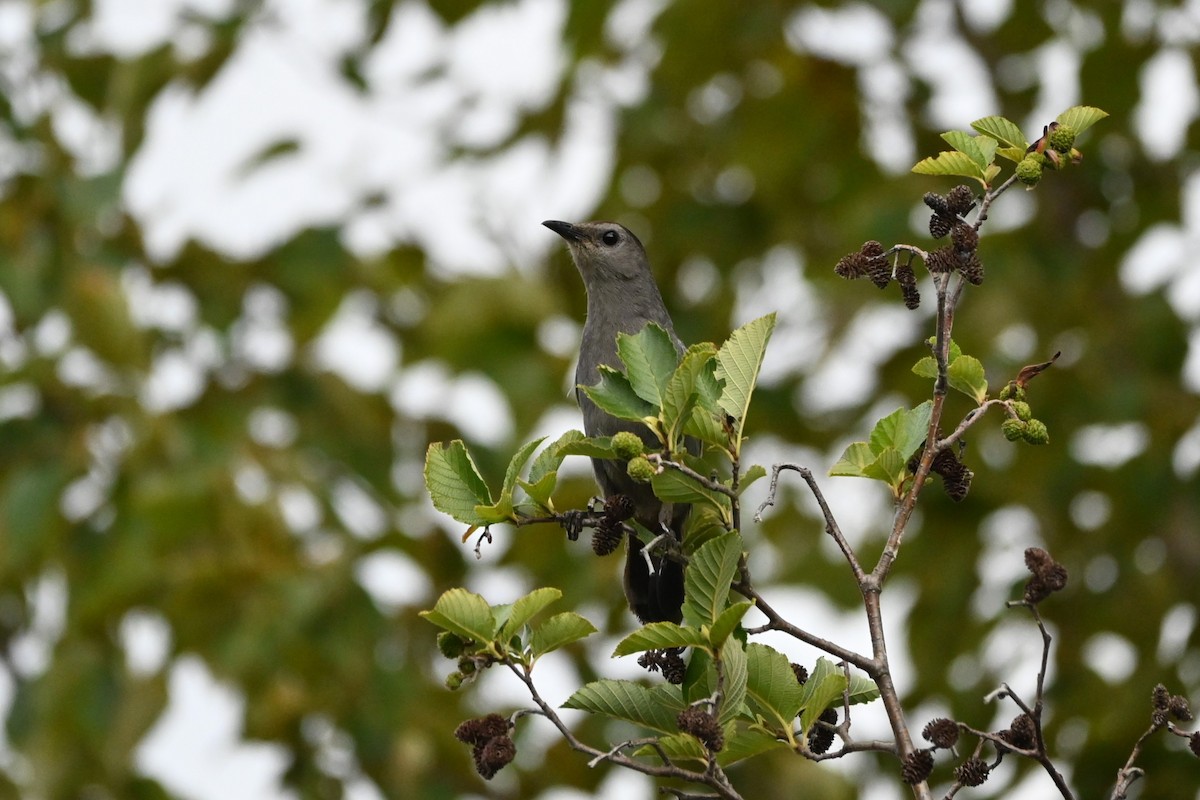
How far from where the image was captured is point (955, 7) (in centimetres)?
581

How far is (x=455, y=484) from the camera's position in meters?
2.27

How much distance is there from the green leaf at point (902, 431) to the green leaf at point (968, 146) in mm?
368

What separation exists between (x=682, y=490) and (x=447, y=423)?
3235mm

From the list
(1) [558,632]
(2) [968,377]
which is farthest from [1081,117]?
(1) [558,632]

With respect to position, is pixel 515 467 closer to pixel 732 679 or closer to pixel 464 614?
pixel 464 614

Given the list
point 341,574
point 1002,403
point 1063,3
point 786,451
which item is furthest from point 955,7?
point 1002,403

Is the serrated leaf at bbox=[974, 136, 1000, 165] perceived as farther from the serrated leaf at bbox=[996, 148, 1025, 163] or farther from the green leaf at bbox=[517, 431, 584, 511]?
the green leaf at bbox=[517, 431, 584, 511]

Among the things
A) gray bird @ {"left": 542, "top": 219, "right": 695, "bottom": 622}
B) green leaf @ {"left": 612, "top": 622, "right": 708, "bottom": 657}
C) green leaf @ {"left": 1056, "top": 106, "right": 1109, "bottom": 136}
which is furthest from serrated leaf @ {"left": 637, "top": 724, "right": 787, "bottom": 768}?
gray bird @ {"left": 542, "top": 219, "right": 695, "bottom": 622}

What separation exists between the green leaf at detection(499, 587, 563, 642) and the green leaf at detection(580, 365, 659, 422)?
11.8 inches

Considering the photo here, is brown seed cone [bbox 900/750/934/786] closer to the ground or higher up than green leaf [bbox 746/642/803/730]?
higher up

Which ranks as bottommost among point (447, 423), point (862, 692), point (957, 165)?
point (447, 423)

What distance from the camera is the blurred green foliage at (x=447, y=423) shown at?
451cm

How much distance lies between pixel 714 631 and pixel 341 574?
9.05 feet

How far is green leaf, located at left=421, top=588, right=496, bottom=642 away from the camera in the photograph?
82.4 inches
